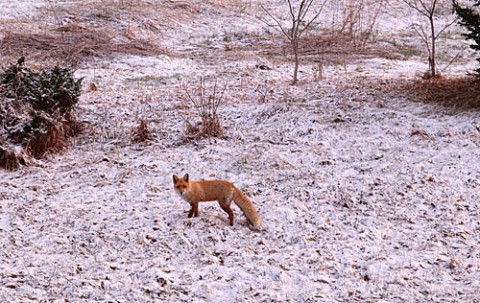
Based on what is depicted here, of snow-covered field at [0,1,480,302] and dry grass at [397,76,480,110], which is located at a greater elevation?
dry grass at [397,76,480,110]


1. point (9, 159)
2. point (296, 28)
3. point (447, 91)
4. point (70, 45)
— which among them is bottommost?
point (9, 159)

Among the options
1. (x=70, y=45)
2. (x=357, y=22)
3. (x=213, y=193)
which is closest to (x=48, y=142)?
(x=213, y=193)

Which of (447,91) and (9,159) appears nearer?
(9,159)

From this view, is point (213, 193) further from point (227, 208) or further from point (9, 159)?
point (9, 159)

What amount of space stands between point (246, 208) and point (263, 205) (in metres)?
0.74

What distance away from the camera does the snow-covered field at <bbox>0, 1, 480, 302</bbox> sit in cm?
540

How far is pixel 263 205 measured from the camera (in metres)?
7.04

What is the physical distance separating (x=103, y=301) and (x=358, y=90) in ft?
25.1

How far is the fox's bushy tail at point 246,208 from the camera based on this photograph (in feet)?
20.7

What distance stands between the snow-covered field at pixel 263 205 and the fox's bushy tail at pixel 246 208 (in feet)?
0.41

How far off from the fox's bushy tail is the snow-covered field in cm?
12

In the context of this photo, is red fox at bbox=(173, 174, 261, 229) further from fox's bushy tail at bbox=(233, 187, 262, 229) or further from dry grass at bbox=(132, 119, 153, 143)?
dry grass at bbox=(132, 119, 153, 143)

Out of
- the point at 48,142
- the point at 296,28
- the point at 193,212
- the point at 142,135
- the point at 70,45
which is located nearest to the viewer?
the point at 193,212

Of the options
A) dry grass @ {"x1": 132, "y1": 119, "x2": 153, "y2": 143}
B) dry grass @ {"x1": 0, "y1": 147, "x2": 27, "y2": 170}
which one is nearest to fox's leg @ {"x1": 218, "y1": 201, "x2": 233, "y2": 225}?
dry grass @ {"x1": 132, "y1": 119, "x2": 153, "y2": 143}
